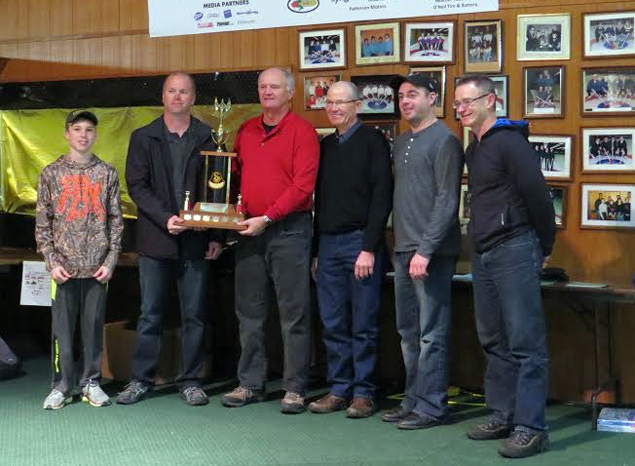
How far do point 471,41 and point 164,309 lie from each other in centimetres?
219

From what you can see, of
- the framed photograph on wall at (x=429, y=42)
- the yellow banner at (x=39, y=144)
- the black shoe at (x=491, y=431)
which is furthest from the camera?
the yellow banner at (x=39, y=144)

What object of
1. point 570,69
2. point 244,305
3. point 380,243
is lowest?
point 244,305

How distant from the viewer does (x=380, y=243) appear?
4586mm

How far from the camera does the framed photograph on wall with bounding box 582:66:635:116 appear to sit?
4848 millimetres

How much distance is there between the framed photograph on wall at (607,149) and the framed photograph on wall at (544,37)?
443 millimetres

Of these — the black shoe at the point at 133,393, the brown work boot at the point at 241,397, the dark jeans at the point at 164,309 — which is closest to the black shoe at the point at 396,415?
the brown work boot at the point at 241,397

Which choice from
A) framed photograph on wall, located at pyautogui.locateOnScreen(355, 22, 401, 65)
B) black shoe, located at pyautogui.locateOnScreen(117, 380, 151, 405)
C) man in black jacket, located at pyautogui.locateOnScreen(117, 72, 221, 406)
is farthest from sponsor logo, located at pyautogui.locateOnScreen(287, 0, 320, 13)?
black shoe, located at pyautogui.locateOnScreen(117, 380, 151, 405)

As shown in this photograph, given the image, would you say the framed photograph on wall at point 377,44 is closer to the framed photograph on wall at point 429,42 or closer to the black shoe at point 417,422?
the framed photograph on wall at point 429,42

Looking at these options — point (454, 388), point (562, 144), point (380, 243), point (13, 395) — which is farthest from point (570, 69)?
point (13, 395)

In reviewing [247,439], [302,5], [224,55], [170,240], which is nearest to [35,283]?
[170,240]

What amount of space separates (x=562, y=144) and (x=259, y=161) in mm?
1603

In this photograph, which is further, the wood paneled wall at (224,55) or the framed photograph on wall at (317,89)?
the framed photograph on wall at (317,89)

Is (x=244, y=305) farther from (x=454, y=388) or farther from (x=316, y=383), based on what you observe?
(x=454, y=388)

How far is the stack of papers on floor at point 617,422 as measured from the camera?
4.38 metres
